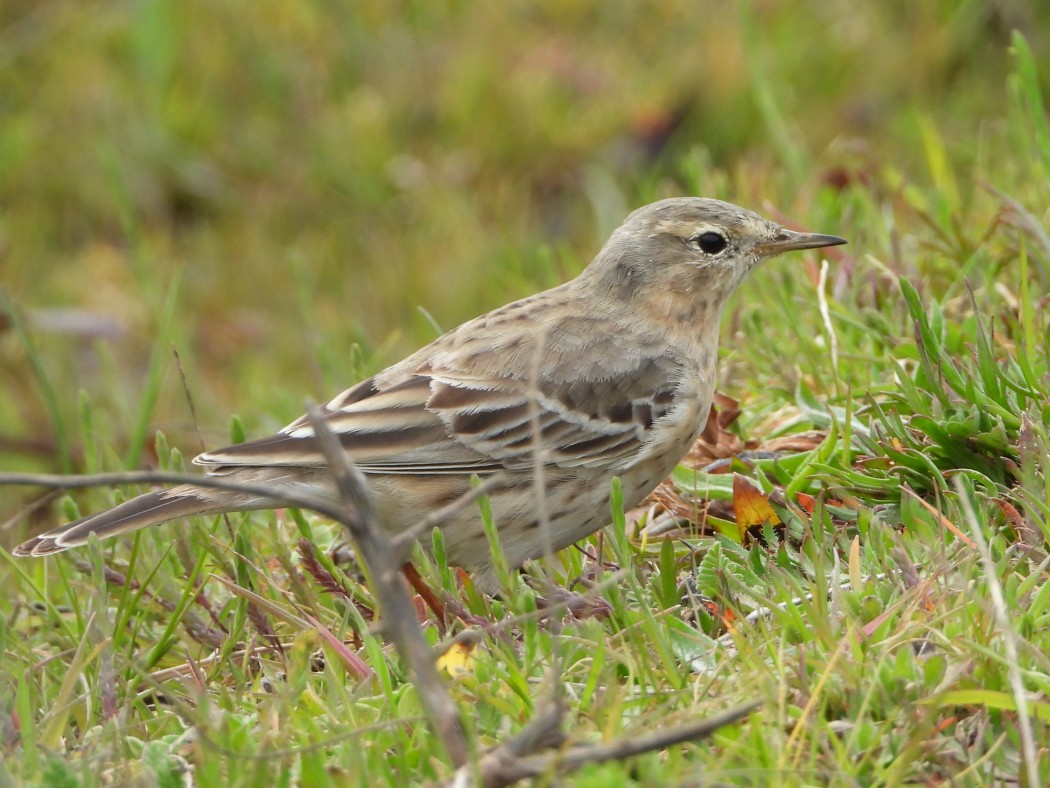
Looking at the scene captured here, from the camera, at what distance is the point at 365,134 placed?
33.0 ft

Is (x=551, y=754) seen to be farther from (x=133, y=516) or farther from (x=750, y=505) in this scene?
(x=133, y=516)

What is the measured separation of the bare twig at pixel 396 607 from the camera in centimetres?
276

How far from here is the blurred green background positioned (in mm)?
9203

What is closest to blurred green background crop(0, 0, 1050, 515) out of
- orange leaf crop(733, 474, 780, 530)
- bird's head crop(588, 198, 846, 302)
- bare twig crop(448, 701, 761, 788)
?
bird's head crop(588, 198, 846, 302)

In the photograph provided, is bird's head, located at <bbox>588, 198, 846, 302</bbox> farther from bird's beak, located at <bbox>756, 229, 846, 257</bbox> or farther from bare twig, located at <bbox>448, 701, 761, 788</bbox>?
bare twig, located at <bbox>448, 701, 761, 788</bbox>

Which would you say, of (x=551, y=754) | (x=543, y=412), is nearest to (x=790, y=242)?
(x=543, y=412)

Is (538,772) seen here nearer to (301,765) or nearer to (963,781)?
(301,765)

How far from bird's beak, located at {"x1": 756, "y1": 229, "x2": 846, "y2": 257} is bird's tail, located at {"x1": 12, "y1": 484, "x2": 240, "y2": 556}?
216 centimetres

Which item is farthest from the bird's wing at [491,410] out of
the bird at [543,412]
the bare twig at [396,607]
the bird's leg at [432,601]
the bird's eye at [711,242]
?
the bare twig at [396,607]

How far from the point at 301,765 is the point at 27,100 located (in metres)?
8.52

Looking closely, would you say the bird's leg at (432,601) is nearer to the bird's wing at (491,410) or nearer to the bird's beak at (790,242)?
the bird's wing at (491,410)

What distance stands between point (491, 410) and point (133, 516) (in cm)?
123

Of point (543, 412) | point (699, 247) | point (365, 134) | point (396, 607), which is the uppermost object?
point (365, 134)

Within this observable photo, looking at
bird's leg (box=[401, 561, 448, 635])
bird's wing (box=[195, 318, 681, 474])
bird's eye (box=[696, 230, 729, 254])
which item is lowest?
bird's leg (box=[401, 561, 448, 635])
